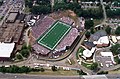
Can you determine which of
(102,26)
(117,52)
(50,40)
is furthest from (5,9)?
(117,52)

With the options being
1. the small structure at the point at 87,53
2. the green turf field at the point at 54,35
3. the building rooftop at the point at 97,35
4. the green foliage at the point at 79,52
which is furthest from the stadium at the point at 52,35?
the small structure at the point at 87,53

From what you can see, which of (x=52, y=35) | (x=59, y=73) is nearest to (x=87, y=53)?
(x=59, y=73)

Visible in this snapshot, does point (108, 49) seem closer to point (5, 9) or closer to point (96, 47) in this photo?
point (96, 47)

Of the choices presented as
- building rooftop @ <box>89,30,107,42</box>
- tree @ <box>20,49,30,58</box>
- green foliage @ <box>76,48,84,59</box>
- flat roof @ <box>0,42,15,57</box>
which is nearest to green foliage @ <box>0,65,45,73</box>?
flat roof @ <box>0,42,15,57</box>

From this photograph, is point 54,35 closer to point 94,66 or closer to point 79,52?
point 79,52

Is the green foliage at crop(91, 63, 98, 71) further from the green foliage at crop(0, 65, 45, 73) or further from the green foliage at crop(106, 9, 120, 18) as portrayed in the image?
the green foliage at crop(106, 9, 120, 18)

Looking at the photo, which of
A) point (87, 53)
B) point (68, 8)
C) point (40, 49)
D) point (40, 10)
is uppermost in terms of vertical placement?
point (68, 8)

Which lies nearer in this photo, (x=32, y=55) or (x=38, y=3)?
(x=32, y=55)
